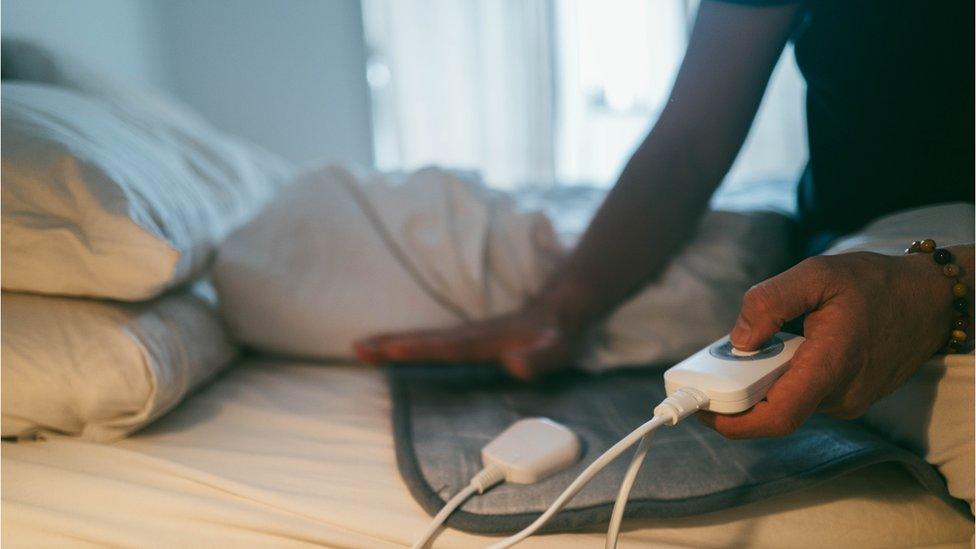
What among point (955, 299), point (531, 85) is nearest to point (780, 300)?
point (955, 299)

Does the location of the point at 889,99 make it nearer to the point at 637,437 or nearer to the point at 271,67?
the point at 637,437

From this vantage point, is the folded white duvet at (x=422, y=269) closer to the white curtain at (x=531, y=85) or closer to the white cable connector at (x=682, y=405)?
the white cable connector at (x=682, y=405)

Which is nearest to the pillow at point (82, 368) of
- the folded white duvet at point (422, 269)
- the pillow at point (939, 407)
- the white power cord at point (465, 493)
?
the folded white duvet at point (422, 269)

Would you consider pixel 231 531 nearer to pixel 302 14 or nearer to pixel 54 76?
pixel 54 76

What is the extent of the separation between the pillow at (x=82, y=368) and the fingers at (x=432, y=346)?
0.18m

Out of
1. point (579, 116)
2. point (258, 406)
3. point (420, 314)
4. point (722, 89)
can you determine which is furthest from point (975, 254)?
point (579, 116)

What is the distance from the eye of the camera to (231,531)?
0.42 meters

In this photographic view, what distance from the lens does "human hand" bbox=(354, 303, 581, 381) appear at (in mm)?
649

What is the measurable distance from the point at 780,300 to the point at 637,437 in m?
0.12

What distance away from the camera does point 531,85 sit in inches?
77.4

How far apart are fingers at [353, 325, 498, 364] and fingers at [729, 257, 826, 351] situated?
0.33 meters

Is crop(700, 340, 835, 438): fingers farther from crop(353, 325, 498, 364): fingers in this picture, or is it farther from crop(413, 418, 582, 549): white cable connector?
crop(353, 325, 498, 364): fingers

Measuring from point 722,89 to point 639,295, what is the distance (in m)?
0.22

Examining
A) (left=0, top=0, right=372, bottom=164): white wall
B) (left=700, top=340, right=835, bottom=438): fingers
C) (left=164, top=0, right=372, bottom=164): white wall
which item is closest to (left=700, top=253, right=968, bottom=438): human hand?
(left=700, top=340, right=835, bottom=438): fingers
